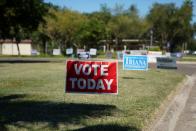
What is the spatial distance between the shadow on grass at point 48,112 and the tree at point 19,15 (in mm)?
29659

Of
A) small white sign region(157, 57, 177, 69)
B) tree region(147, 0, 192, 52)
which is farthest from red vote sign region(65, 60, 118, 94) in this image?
tree region(147, 0, 192, 52)

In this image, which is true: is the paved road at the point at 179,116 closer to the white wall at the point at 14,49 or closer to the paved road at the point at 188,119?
the paved road at the point at 188,119

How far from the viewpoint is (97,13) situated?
384 ft

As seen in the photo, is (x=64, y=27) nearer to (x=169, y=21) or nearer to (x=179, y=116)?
(x=169, y=21)

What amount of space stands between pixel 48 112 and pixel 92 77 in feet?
4.45

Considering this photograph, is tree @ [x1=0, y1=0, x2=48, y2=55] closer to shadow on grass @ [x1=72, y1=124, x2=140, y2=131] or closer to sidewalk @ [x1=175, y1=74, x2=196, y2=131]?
sidewalk @ [x1=175, y1=74, x2=196, y2=131]

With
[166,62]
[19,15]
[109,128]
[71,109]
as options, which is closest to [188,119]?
[71,109]

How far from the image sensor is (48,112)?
1269cm

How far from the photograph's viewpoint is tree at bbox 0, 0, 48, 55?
44812 millimetres

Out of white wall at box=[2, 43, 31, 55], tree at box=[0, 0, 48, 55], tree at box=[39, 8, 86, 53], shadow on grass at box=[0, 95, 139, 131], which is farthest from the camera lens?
white wall at box=[2, 43, 31, 55]

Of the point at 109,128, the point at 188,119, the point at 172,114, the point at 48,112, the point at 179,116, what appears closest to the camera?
the point at 109,128

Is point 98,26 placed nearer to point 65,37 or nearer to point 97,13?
point 65,37

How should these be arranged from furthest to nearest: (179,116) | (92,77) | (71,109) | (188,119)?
(179,116)
(71,109)
(188,119)
(92,77)

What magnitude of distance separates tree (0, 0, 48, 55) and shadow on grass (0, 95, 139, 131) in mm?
29659
